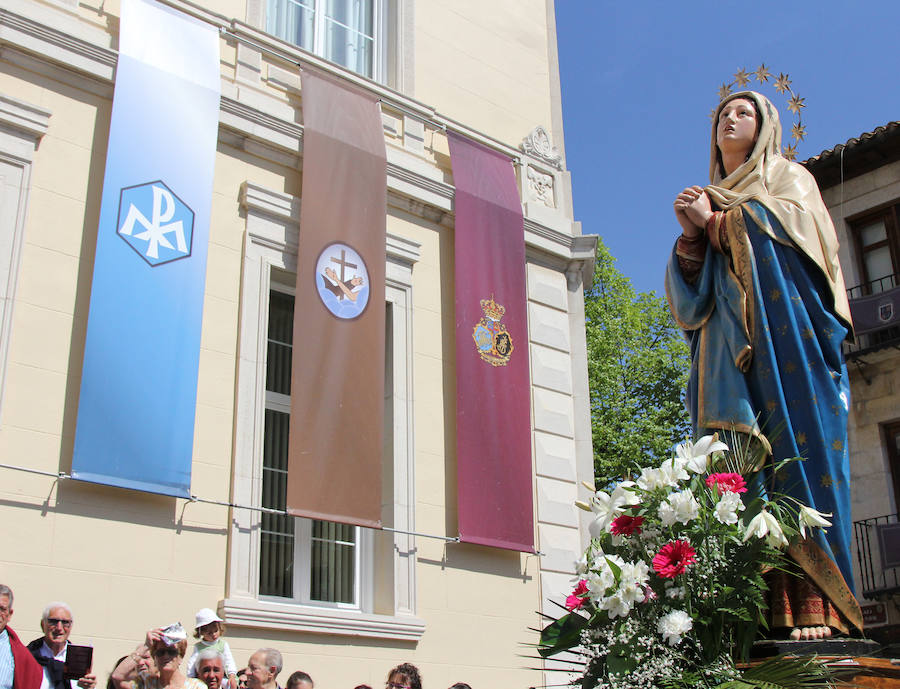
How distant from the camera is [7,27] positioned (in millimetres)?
8773

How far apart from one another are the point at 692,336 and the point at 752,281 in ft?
1.80

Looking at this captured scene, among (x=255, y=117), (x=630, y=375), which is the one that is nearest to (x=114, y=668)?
(x=255, y=117)

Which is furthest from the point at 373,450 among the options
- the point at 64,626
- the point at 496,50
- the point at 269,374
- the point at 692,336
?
the point at 496,50

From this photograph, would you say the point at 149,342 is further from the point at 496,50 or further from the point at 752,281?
the point at 496,50

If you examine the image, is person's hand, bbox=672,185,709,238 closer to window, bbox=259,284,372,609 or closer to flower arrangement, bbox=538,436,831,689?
flower arrangement, bbox=538,436,831,689

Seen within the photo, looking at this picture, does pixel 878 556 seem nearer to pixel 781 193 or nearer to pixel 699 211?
pixel 781 193

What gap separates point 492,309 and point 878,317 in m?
9.13

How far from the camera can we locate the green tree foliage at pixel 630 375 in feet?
73.3

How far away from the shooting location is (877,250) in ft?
62.0

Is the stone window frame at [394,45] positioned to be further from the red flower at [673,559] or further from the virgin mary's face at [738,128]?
the red flower at [673,559]

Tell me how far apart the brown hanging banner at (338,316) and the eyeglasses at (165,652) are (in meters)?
3.53

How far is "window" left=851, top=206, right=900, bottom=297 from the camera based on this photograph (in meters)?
18.4

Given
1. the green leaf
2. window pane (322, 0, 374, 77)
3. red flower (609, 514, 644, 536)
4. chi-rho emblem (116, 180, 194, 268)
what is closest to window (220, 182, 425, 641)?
chi-rho emblem (116, 180, 194, 268)

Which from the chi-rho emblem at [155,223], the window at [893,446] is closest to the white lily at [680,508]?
the chi-rho emblem at [155,223]
